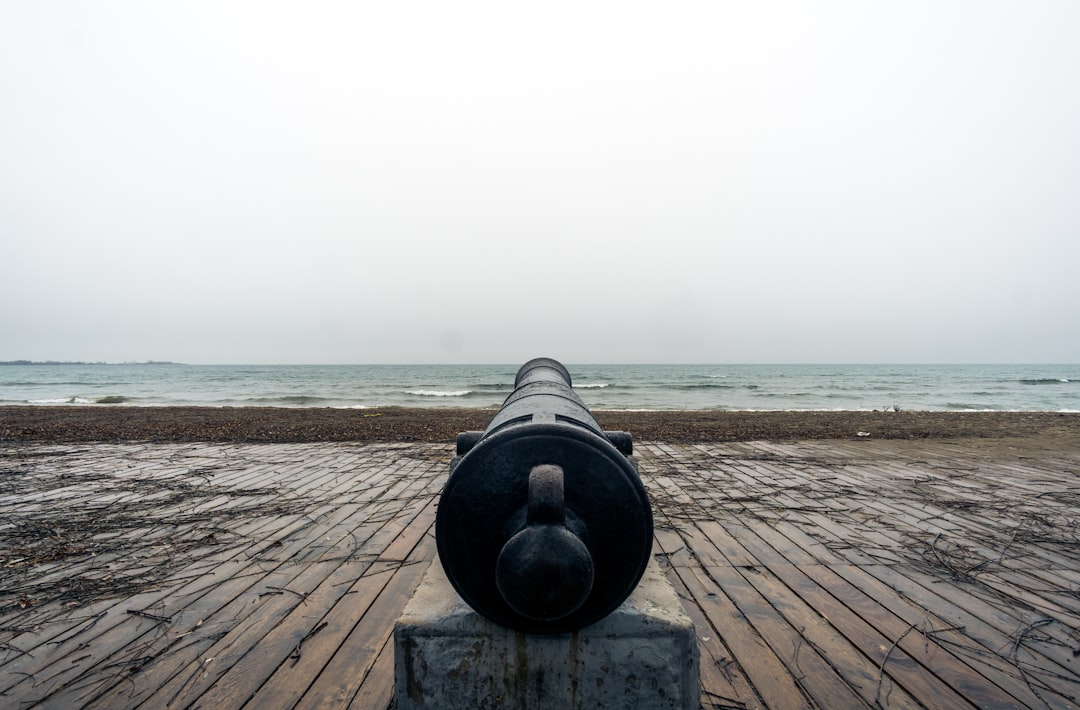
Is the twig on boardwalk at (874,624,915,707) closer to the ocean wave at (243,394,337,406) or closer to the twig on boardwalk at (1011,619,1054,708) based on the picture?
the twig on boardwalk at (1011,619,1054,708)

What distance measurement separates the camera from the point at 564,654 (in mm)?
1808

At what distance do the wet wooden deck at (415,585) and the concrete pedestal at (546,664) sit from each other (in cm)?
41

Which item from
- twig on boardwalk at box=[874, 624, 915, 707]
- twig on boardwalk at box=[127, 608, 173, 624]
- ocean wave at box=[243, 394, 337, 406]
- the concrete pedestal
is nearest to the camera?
the concrete pedestal

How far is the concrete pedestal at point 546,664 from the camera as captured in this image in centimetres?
181

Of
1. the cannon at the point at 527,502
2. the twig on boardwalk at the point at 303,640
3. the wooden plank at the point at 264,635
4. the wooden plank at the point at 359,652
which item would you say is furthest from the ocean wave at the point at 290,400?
the cannon at the point at 527,502

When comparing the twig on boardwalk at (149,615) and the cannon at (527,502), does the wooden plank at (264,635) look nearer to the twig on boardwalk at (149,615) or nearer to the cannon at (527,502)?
the twig on boardwalk at (149,615)

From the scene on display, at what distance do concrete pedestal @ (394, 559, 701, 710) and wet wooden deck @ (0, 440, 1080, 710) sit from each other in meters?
0.41

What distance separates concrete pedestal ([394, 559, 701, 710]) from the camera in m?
1.81

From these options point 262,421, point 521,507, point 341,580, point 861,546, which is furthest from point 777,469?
point 262,421

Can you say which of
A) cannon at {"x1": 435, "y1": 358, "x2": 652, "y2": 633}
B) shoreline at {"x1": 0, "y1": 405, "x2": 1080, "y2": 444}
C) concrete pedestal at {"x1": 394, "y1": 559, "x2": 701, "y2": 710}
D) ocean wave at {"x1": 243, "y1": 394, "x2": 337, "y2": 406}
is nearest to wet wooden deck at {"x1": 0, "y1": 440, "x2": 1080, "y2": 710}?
concrete pedestal at {"x1": 394, "y1": 559, "x2": 701, "y2": 710}

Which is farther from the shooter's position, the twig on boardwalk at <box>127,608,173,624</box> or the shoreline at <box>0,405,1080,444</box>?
the shoreline at <box>0,405,1080,444</box>

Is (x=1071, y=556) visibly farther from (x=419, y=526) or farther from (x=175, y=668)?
(x=175, y=668)

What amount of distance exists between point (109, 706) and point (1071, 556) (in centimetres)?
579

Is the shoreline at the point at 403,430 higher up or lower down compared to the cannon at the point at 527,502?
lower down
